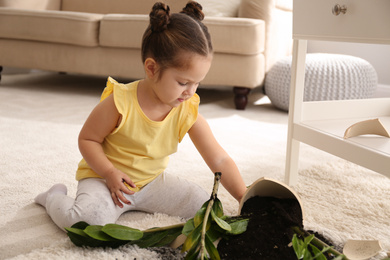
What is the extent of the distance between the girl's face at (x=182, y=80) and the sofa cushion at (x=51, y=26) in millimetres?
1714

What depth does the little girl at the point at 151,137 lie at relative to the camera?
0.88m

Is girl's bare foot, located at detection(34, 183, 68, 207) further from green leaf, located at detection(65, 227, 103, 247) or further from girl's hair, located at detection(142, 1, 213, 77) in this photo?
girl's hair, located at detection(142, 1, 213, 77)

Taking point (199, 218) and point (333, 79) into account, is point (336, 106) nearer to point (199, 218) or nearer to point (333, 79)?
point (199, 218)

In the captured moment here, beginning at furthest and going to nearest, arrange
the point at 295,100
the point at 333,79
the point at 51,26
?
1. the point at 51,26
2. the point at 333,79
3. the point at 295,100

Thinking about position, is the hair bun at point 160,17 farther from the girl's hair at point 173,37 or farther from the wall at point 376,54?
the wall at point 376,54

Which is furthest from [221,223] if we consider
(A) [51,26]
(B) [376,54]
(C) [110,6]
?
(C) [110,6]

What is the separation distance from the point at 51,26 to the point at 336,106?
184 cm

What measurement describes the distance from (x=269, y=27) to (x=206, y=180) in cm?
134

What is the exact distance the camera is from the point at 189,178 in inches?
50.4

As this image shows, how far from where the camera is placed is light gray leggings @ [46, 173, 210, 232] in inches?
36.0

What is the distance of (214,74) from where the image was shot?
92.0 inches

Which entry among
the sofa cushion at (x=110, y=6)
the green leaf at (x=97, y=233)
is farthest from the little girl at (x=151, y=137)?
the sofa cushion at (x=110, y=6)

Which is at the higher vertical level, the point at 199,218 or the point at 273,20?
the point at 273,20

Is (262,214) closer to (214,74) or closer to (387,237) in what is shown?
(387,237)
